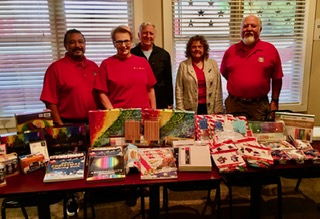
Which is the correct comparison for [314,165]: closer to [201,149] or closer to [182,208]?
[201,149]

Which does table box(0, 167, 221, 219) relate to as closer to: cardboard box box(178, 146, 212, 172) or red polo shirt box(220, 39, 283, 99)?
cardboard box box(178, 146, 212, 172)

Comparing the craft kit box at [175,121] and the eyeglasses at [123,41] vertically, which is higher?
the eyeglasses at [123,41]

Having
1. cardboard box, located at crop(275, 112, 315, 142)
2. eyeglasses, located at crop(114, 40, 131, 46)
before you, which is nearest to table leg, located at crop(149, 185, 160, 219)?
cardboard box, located at crop(275, 112, 315, 142)

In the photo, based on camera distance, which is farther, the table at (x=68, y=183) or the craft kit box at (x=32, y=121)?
the craft kit box at (x=32, y=121)

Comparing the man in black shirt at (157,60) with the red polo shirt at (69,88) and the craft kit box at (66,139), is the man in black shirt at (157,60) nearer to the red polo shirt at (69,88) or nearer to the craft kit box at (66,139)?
the red polo shirt at (69,88)

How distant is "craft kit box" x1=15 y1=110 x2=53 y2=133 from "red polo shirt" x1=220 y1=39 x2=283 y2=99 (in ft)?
5.54

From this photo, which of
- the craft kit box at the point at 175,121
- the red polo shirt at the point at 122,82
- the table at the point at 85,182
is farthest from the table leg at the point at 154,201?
the red polo shirt at the point at 122,82

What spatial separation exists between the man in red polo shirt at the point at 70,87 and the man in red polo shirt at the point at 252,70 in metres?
1.28

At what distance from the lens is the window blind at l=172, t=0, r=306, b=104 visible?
128 inches

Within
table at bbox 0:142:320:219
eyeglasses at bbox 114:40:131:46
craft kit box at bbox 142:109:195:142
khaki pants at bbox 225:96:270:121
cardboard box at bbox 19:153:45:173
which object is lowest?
table at bbox 0:142:320:219

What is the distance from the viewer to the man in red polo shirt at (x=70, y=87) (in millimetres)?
2373

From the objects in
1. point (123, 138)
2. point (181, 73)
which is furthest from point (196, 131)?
point (181, 73)

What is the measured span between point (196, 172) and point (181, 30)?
6.74ft

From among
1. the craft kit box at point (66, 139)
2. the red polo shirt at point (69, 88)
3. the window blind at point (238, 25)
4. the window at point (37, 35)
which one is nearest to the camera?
the craft kit box at point (66, 139)
